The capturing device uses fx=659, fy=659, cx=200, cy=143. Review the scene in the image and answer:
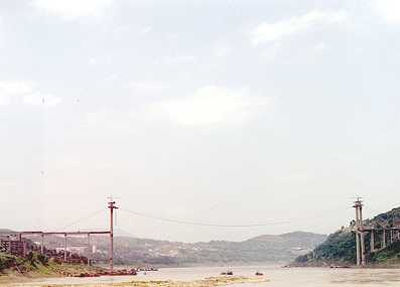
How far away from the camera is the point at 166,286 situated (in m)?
88.7

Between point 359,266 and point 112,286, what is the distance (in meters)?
126

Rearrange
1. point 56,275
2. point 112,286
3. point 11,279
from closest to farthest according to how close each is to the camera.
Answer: point 112,286 → point 11,279 → point 56,275

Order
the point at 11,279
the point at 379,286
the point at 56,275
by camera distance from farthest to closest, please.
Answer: the point at 56,275
the point at 11,279
the point at 379,286

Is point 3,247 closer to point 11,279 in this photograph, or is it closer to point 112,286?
point 11,279

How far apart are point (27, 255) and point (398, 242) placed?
10926 centimetres

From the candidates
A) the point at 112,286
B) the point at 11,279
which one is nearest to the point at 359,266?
the point at 11,279

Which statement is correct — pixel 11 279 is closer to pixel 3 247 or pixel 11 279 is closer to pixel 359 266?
pixel 3 247

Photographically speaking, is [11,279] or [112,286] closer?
[112,286]

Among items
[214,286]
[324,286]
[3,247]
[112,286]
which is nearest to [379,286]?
[324,286]

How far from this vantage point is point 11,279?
124m

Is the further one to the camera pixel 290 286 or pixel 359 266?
pixel 359 266

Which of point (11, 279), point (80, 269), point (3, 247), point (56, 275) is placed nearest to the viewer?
point (11, 279)

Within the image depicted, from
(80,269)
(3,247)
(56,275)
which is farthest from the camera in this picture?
(80,269)

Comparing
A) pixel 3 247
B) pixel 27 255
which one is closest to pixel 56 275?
pixel 27 255
